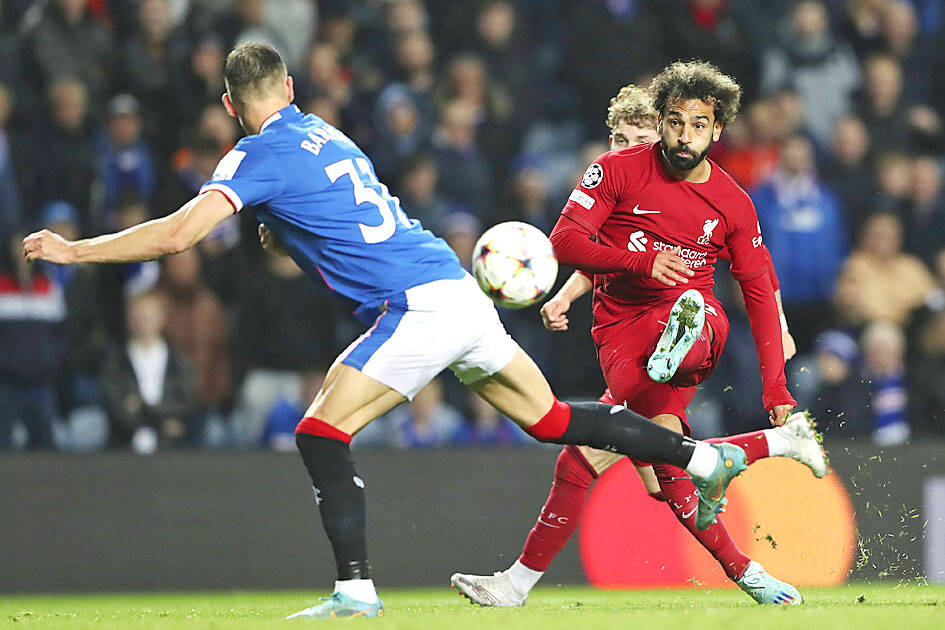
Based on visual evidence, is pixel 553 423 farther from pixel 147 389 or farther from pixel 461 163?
pixel 461 163

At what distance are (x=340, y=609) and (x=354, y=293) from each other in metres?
1.12

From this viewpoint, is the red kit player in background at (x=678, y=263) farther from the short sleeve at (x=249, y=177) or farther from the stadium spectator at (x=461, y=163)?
the stadium spectator at (x=461, y=163)

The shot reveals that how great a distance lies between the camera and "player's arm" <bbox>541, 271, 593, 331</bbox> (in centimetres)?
559

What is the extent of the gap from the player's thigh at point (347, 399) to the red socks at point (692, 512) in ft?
4.40

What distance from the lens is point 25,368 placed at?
8.20m

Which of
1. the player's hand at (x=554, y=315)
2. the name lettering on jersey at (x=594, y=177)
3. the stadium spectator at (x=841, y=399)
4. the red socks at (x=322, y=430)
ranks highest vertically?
the name lettering on jersey at (x=594, y=177)

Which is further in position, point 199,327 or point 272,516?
point 199,327

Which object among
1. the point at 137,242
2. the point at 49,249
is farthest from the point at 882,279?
the point at 49,249

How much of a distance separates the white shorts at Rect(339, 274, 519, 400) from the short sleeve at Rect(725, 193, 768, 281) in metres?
1.11

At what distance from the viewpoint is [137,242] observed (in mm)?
4668

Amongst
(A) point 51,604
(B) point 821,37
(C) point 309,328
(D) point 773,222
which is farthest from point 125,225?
(B) point 821,37

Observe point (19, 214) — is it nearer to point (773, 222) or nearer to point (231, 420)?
point (231, 420)

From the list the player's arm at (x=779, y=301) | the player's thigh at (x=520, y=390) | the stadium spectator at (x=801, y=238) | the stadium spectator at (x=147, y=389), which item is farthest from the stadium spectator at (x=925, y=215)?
the player's thigh at (x=520, y=390)

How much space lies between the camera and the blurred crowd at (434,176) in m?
8.40
